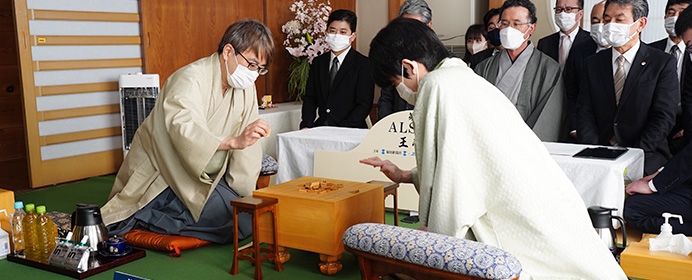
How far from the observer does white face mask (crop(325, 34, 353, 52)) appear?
5199 millimetres

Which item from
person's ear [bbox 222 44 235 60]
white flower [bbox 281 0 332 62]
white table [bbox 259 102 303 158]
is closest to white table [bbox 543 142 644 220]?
person's ear [bbox 222 44 235 60]

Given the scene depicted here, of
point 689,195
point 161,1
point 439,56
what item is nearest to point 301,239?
point 439,56

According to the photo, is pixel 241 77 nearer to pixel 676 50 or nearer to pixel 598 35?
pixel 598 35

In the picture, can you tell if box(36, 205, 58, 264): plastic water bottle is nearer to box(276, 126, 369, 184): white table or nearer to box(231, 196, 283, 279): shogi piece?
box(231, 196, 283, 279): shogi piece

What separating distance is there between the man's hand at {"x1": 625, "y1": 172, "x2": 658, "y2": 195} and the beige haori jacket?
196 centimetres

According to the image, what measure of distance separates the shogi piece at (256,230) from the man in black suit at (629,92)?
6.55ft

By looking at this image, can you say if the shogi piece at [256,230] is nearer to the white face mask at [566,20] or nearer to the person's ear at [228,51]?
the person's ear at [228,51]

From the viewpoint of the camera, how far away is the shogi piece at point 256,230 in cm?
290

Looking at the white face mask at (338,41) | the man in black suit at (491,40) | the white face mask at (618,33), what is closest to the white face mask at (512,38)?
the man in black suit at (491,40)

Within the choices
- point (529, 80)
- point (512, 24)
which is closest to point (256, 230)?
point (529, 80)

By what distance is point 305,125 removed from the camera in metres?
5.51

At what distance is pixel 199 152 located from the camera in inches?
130

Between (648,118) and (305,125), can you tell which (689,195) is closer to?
(648,118)

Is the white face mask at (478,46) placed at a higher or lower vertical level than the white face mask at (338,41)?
lower
